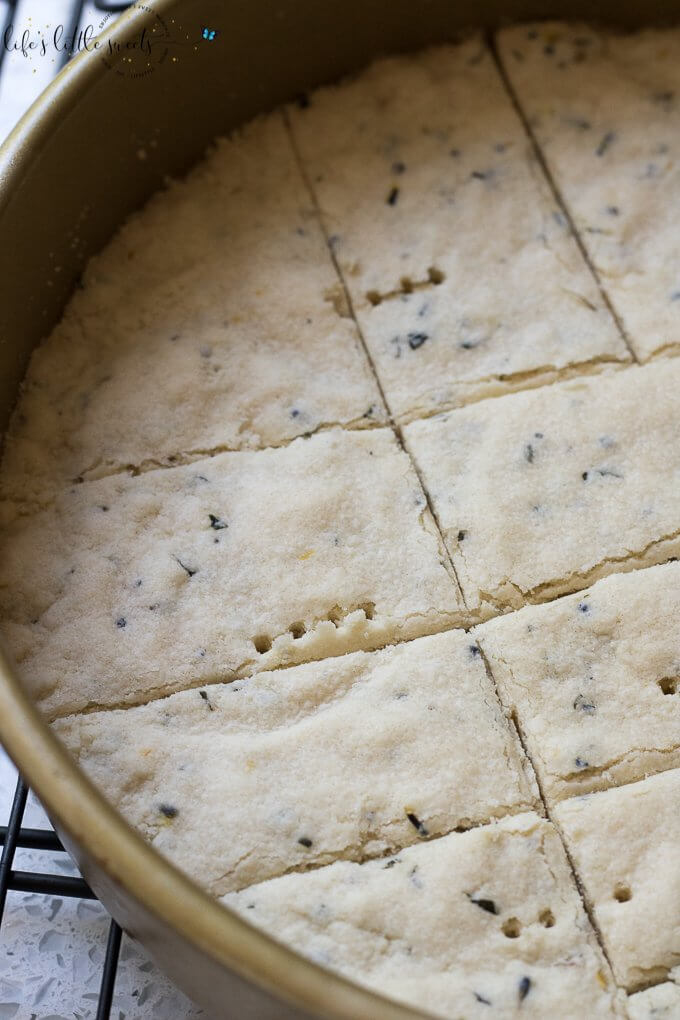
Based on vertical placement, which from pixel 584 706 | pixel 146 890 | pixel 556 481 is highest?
pixel 146 890

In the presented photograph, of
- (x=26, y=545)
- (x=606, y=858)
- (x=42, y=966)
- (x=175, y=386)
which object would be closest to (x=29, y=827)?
(x=42, y=966)

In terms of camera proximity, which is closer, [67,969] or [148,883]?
[148,883]

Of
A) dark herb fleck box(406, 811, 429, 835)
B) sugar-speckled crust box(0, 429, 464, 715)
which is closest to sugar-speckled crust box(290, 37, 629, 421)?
sugar-speckled crust box(0, 429, 464, 715)

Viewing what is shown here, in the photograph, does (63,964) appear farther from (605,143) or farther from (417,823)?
(605,143)

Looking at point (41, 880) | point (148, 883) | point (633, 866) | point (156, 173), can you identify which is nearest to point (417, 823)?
point (633, 866)

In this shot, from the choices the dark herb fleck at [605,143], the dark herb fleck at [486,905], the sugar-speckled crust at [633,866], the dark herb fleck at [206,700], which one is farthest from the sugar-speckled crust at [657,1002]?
the dark herb fleck at [605,143]

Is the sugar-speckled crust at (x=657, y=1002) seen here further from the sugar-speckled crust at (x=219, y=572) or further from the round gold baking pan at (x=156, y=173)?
the sugar-speckled crust at (x=219, y=572)

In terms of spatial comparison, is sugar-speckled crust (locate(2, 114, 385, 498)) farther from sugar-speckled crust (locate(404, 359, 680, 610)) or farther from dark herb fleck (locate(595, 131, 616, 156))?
dark herb fleck (locate(595, 131, 616, 156))
